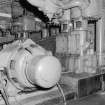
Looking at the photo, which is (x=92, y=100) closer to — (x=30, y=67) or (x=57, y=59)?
(x=57, y=59)

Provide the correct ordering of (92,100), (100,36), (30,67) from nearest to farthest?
(30,67), (92,100), (100,36)

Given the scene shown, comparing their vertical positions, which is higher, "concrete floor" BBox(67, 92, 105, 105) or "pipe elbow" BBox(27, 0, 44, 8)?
"pipe elbow" BBox(27, 0, 44, 8)

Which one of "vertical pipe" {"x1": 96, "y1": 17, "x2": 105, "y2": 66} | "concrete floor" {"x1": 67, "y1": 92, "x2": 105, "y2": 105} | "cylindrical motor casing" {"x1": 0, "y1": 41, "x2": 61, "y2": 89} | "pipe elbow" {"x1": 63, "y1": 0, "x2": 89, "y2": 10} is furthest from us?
"vertical pipe" {"x1": 96, "y1": 17, "x2": 105, "y2": 66}

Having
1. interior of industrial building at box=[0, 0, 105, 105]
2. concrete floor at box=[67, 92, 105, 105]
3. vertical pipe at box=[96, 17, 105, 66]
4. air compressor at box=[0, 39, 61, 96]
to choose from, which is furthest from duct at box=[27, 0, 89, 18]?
concrete floor at box=[67, 92, 105, 105]

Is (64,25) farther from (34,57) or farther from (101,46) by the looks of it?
(34,57)

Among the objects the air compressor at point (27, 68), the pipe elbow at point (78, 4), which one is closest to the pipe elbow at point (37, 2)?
the pipe elbow at point (78, 4)

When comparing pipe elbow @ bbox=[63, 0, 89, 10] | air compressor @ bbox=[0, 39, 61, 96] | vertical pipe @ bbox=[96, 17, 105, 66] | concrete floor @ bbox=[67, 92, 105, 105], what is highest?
pipe elbow @ bbox=[63, 0, 89, 10]

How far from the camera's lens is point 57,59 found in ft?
5.05

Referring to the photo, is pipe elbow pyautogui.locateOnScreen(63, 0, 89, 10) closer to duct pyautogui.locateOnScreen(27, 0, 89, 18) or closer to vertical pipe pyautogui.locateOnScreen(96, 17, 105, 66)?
duct pyautogui.locateOnScreen(27, 0, 89, 18)

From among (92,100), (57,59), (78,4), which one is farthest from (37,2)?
(92,100)

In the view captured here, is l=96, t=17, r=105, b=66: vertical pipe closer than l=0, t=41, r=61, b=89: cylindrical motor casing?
No

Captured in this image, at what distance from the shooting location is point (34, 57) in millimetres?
1531

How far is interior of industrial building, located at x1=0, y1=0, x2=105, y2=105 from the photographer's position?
1.52 m

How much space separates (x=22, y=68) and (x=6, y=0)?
7.09 ft
